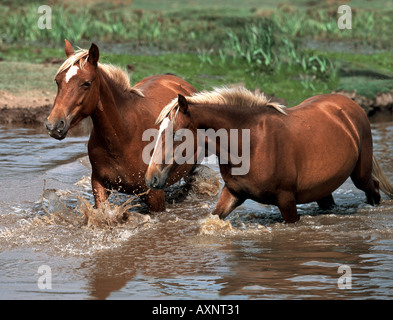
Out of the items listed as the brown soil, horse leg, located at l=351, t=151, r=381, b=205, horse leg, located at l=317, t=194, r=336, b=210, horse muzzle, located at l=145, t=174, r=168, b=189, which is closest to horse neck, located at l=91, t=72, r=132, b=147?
horse muzzle, located at l=145, t=174, r=168, b=189

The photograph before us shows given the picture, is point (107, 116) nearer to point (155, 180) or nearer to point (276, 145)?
point (155, 180)

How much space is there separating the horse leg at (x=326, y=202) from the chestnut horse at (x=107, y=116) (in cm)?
160

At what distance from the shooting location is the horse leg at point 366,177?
22.4ft

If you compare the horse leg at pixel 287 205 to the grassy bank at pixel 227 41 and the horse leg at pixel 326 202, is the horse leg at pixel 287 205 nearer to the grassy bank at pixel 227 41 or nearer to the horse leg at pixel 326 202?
the horse leg at pixel 326 202

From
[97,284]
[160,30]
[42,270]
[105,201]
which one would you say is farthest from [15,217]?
[160,30]

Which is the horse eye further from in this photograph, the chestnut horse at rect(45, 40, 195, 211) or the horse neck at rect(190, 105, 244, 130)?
the horse neck at rect(190, 105, 244, 130)

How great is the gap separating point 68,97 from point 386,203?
11.2ft

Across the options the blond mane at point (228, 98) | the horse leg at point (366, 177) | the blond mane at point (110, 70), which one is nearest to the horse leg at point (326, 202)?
the horse leg at point (366, 177)

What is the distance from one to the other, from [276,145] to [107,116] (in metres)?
1.41

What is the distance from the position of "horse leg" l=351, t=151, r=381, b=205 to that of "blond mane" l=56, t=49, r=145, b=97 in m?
2.13

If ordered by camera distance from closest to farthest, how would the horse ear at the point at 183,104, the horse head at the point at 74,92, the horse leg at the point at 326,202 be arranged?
the horse ear at the point at 183,104
the horse head at the point at 74,92
the horse leg at the point at 326,202

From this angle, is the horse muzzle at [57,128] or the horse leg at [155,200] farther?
the horse leg at [155,200]
